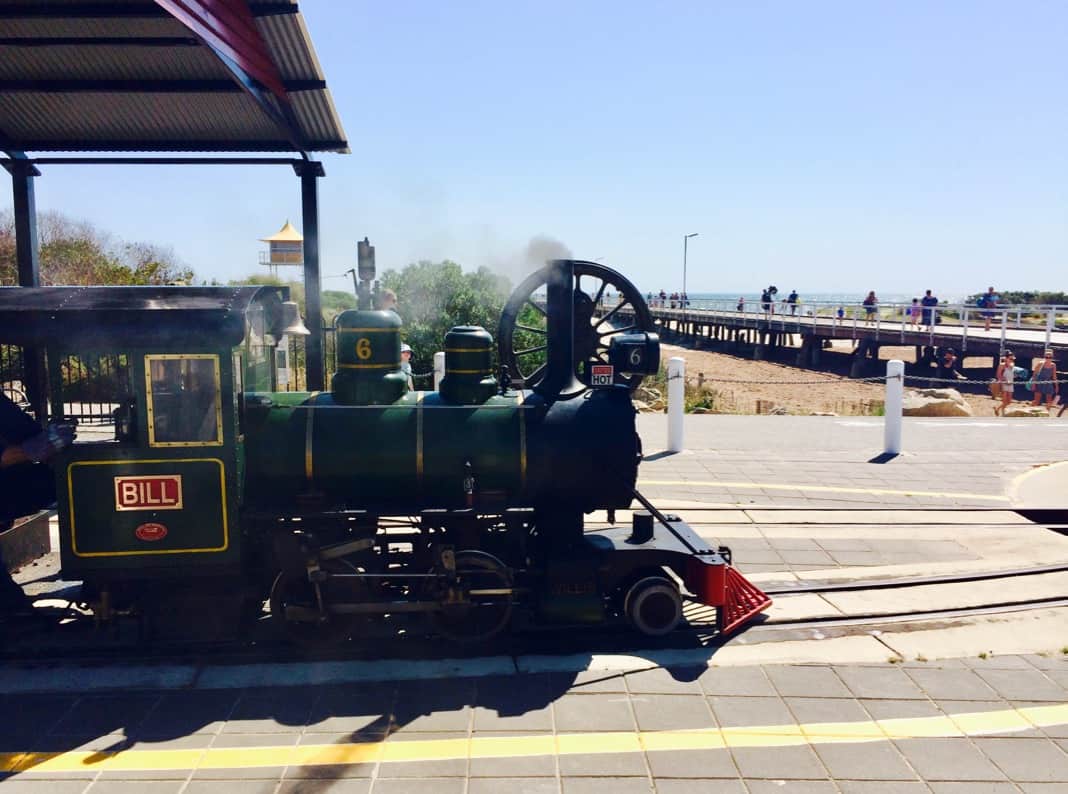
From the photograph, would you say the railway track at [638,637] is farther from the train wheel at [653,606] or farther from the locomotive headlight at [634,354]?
the locomotive headlight at [634,354]

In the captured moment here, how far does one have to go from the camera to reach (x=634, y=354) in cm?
703

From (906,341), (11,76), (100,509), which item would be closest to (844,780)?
(100,509)

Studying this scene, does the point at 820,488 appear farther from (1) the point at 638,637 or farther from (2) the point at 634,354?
(1) the point at 638,637

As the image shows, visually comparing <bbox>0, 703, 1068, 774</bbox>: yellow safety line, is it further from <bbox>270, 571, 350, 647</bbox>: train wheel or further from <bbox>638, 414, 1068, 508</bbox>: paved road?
<bbox>638, 414, 1068, 508</bbox>: paved road

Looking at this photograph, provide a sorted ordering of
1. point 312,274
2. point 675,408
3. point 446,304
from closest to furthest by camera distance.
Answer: point 312,274, point 675,408, point 446,304

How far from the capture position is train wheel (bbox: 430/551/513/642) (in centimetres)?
639

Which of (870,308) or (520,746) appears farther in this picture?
(870,308)

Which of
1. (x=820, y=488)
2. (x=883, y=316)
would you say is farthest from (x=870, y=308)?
(x=820, y=488)

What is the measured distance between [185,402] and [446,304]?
47.9 feet

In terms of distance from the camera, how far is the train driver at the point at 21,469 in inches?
229

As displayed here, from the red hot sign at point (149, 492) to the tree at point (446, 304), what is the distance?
13379 mm

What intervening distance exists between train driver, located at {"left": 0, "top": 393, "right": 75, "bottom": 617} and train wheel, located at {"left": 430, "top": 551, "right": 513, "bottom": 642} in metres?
2.87

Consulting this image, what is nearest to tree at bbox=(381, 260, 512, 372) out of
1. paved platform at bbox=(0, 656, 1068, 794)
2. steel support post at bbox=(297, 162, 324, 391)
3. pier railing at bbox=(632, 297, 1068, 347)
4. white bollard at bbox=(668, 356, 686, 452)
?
white bollard at bbox=(668, 356, 686, 452)

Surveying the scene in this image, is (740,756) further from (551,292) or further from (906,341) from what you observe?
(906,341)
